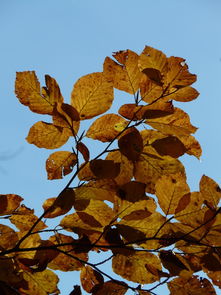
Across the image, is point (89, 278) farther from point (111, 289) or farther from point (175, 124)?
point (175, 124)

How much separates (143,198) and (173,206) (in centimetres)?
6

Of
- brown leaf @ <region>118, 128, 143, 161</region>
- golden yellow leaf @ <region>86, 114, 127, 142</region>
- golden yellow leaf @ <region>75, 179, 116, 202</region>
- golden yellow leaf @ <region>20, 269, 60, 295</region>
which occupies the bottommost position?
golden yellow leaf @ <region>20, 269, 60, 295</region>

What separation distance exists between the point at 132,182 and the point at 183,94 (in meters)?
0.20

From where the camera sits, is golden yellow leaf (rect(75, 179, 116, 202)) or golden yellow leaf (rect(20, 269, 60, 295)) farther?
golden yellow leaf (rect(20, 269, 60, 295))

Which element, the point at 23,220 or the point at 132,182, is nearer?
the point at 132,182

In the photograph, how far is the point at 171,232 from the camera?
0.73 meters

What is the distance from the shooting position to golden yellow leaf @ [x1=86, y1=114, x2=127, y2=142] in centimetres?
77

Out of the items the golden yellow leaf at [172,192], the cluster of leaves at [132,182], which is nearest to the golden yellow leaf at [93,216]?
the cluster of leaves at [132,182]

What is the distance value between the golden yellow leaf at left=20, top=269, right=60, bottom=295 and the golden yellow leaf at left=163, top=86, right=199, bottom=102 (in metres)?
0.45

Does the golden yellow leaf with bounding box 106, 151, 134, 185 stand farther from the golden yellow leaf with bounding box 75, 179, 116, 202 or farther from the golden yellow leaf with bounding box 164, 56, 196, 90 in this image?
the golden yellow leaf with bounding box 164, 56, 196, 90

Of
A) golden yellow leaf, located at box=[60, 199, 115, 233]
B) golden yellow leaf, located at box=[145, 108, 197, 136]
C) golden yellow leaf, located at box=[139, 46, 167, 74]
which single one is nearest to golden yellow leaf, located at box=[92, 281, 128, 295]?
golden yellow leaf, located at box=[60, 199, 115, 233]

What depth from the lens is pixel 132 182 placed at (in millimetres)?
720

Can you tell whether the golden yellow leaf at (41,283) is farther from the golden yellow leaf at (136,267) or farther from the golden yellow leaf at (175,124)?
the golden yellow leaf at (175,124)

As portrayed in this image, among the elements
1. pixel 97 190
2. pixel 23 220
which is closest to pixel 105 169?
pixel 97 190
